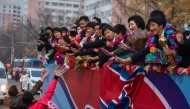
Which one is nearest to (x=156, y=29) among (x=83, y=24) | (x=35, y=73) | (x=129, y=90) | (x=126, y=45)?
(x=126, y=45)

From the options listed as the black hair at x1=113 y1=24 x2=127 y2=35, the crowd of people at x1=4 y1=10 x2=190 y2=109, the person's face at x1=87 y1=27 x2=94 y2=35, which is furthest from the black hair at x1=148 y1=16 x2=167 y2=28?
the person's face at x1=87 y1=27 x2=94 y2=35

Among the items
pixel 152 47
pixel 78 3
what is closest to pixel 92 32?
pixel 152 47

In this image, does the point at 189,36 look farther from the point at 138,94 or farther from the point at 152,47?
the point at 138,94

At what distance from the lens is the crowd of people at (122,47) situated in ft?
15.7

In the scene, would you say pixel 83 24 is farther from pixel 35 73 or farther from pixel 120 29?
pixel 35 73

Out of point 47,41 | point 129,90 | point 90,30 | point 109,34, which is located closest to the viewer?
point 129,90

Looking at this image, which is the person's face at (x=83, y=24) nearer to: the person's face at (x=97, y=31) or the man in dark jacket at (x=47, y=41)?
the person's face at (x=97, y=31)

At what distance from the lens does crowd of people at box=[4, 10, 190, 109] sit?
4782mm

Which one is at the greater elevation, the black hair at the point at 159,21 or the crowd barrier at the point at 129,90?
the black hair at the point at 159,21

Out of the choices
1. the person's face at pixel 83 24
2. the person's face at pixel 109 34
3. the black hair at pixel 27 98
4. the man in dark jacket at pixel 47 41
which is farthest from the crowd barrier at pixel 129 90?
the man in dark jacket at pixel 47 41

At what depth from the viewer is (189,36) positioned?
502cm

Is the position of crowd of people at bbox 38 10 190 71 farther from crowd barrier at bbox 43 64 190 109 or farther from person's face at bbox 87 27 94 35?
crowd barrier at bbox 43 64 190 109

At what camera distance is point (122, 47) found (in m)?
5.82

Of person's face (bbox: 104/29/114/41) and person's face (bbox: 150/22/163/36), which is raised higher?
person's face (bbox: 150/22/163/36)
